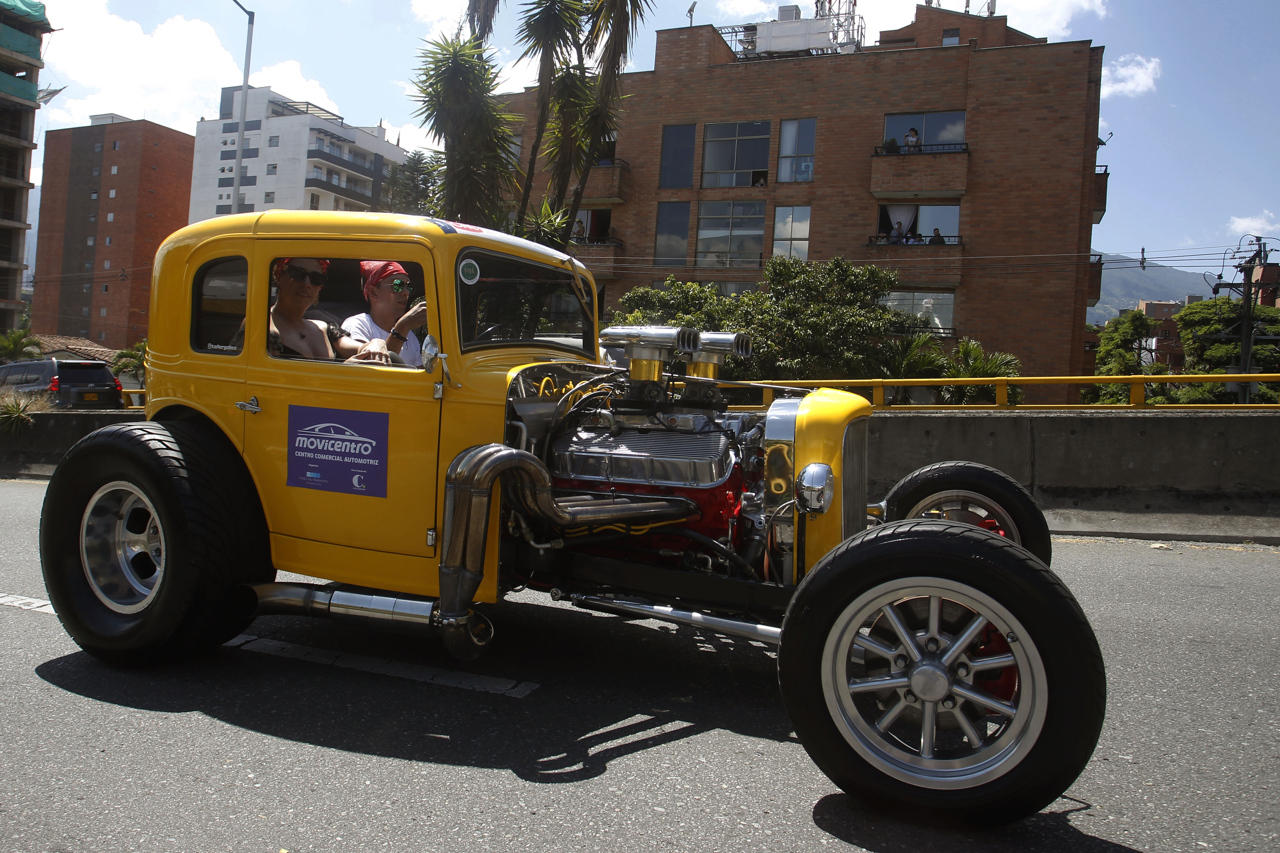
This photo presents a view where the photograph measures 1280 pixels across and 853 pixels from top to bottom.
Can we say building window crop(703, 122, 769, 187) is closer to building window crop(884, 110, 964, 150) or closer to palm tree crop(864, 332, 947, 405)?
building window crop(884, 110, 964, 150)

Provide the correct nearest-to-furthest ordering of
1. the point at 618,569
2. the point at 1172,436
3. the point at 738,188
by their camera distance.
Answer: the point at 618,569
the point at 1172,436
the point at 738,188

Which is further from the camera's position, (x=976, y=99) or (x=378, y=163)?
(x=378, y=163)

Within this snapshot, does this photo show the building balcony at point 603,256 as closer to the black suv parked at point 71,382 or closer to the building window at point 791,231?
the building window at point 791,231

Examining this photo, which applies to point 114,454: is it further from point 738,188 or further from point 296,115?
point 296,115

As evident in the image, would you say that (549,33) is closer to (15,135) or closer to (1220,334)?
(1220,334)

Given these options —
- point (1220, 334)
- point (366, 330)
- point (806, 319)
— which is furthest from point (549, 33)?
point (1220, 334)

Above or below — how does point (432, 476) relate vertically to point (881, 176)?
below

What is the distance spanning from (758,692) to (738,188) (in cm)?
2774

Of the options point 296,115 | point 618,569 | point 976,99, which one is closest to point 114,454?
point 618,569

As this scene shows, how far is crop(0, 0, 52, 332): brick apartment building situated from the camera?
54188mm

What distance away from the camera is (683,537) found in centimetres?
361

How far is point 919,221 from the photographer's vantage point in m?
27.7

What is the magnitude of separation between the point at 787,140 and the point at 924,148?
179 inches

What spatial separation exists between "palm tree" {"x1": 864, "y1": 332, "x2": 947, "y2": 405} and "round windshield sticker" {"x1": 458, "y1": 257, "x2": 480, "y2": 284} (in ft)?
51.4
